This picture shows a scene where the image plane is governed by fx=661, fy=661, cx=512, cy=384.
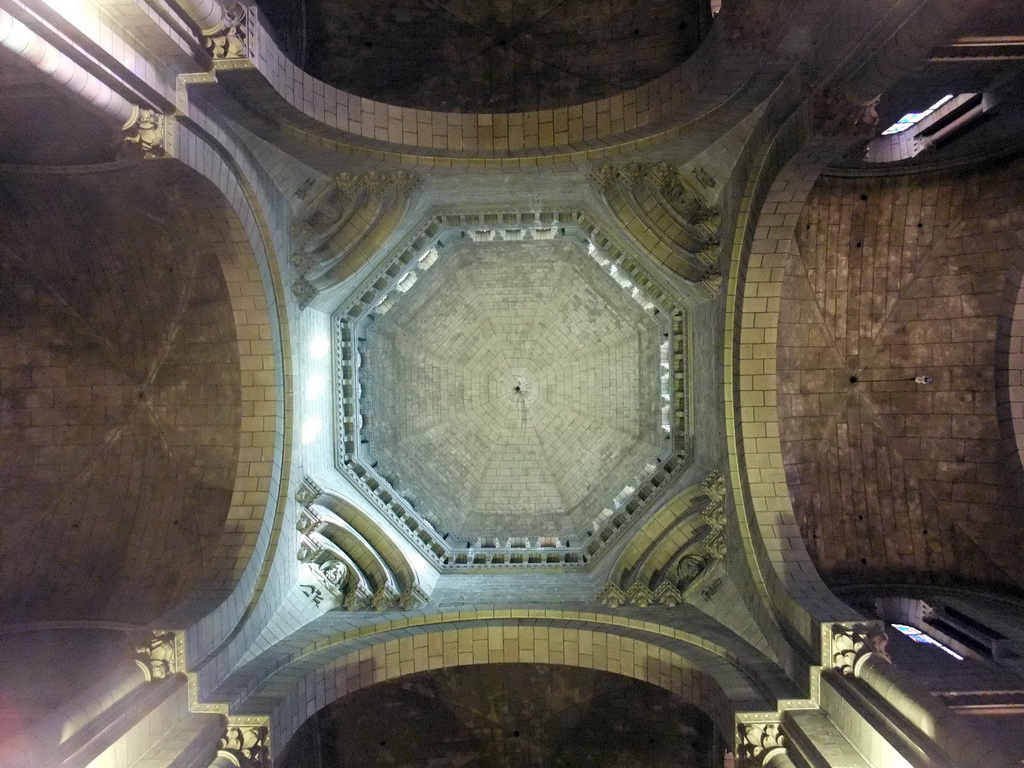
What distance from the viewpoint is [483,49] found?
15242 mm

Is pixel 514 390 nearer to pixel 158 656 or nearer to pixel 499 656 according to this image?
pixel 499 656

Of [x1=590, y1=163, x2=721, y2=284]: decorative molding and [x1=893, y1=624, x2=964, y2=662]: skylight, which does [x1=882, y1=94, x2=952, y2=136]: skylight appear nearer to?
[x1=590, y1=163, x2=721, y2=284]: decorative molding

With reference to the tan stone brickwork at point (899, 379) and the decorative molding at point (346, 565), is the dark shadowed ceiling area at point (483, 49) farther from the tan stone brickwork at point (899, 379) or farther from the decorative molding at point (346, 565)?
the decorative molding at point (346, 565)

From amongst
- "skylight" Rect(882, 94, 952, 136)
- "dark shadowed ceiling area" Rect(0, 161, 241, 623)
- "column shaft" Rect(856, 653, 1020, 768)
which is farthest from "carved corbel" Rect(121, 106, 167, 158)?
"skylight" Rect(882, 94, 952, 136)

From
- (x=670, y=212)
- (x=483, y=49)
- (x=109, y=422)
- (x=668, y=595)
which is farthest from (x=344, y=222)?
(x=668, y=595)

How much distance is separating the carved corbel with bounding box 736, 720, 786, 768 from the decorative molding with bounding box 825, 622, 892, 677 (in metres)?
1.28

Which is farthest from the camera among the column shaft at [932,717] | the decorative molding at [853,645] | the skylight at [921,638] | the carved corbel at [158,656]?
the skylight at [921,638]

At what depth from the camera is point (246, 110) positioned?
11477mm

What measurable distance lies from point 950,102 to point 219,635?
16734 millimetres

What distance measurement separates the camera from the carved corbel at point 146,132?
944 centimetres

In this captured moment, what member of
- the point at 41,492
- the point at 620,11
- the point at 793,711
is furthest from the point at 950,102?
the point at 41,492

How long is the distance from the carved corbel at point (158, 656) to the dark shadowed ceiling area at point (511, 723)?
5.77 metres

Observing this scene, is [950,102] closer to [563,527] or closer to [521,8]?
[521,8]

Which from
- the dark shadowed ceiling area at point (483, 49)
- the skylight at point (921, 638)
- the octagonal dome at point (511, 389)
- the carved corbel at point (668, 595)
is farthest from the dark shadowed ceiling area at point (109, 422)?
Answer: the skylight at point (921, 638)
